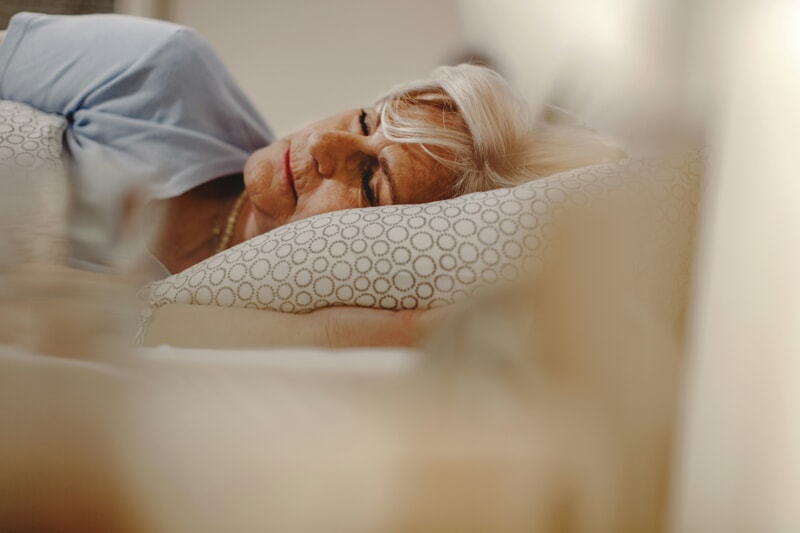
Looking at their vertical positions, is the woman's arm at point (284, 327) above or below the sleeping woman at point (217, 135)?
below

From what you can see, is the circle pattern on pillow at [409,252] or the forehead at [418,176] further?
the forehead at [418,176]

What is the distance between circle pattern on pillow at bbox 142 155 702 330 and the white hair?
0.05 meters

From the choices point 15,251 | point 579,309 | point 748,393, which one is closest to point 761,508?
point 748,393

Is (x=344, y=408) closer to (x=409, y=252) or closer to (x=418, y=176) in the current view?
(x=409, y=252)

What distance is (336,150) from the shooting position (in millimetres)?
717

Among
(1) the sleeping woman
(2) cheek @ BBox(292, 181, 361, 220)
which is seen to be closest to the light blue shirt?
(1) the sleeping woman

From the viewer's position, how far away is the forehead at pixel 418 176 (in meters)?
0.66

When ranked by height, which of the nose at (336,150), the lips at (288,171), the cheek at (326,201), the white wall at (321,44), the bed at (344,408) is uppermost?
the white wall at (321,44)

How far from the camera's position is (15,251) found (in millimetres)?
456

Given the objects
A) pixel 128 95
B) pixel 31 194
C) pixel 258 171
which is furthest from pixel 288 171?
pixel 31 194

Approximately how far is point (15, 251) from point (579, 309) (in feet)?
1.23

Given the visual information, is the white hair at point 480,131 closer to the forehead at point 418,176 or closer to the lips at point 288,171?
the forehead at point 418,176

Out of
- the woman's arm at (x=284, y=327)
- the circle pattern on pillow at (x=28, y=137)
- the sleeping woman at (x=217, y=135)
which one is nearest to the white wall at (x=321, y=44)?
the sleeping woman at (x=217, y=135)

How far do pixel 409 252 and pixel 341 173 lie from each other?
188mm
